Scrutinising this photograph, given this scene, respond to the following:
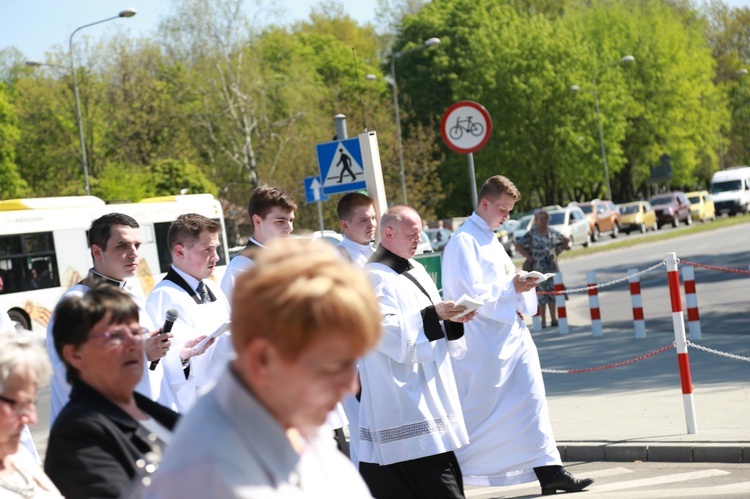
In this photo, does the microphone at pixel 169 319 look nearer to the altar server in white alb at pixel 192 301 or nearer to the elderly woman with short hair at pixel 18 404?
the altar server in white alb at pixel 192 301

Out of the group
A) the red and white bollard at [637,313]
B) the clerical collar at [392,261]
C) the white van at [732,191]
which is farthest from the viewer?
the white van at [732,191]

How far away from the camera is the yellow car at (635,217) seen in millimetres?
57312

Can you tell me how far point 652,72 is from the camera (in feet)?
240

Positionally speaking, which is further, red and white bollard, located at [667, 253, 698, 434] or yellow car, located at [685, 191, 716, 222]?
yellow car, located at [685, 191, 716, 222]

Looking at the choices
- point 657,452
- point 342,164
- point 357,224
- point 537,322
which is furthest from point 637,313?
point 357,224

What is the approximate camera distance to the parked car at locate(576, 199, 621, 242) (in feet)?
179

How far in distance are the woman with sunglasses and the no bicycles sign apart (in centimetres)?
992

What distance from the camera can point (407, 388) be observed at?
273 inches

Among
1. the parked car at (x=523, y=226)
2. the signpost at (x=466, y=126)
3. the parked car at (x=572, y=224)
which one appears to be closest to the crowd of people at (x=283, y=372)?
the signpost at (x=466, y=126)

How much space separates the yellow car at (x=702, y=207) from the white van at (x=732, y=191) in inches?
12.7

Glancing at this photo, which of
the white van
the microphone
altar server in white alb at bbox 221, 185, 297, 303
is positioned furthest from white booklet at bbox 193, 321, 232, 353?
the white van

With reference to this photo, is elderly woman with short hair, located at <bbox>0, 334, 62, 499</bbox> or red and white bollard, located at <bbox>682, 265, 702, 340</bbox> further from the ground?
elderly woman with short hair, located at <bbox>0, 334, 62, 499</bbox>

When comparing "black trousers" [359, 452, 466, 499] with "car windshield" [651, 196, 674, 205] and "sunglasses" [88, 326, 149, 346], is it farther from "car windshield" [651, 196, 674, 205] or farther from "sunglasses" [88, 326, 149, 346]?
"car windshield" [651, 196, 674, 205]

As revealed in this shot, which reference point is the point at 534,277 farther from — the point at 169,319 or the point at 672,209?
the point at 672,209
